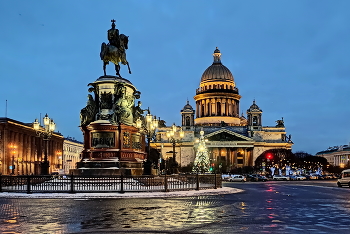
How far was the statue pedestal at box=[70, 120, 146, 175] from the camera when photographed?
33.4m

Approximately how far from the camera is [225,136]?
496 ft

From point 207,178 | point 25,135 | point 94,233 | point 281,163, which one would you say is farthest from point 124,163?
point 281,163

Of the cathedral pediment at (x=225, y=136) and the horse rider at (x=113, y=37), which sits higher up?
the horse rider at (x=113, y=37)

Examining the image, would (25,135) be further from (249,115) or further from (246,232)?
(246,232)

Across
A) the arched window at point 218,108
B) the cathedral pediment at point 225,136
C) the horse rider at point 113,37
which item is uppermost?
the arched window at point 218,108

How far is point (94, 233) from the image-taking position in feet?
41.2

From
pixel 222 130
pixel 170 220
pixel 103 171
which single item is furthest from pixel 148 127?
pixel 222 130

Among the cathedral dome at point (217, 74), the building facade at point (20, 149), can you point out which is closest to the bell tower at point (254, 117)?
the cathedral dome at point (217, 74)

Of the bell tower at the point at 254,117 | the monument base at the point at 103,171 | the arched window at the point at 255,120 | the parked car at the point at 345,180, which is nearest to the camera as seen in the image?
the monument base at the point at 103,171

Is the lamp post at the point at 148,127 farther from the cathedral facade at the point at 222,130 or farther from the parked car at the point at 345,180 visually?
the cathedral facade at the point at 222,130

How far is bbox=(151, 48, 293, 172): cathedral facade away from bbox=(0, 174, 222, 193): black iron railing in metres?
111

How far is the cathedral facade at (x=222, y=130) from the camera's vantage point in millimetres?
150875

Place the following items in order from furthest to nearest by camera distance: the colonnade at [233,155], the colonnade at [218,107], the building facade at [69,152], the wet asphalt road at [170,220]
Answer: the colonnade at [218,107]
the colonnade at [233,155]
the building facade at [69,152]
the wet asphalt road at [170,220]

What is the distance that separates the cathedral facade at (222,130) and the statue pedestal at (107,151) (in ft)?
356
